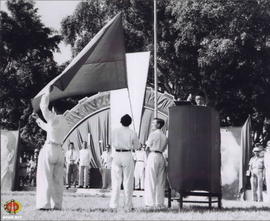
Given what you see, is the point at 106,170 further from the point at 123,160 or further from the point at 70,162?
the point at 123,160

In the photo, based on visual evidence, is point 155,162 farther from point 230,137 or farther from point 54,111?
point 230,137

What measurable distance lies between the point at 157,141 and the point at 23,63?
21262 mm

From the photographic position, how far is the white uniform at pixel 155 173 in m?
9.73

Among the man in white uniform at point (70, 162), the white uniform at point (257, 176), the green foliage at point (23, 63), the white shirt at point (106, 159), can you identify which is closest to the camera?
the white uniform at point (257, 176)

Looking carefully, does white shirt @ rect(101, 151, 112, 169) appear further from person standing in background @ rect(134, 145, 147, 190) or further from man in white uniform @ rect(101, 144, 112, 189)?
person standing in background @ rect(134, 145, 147, 190)

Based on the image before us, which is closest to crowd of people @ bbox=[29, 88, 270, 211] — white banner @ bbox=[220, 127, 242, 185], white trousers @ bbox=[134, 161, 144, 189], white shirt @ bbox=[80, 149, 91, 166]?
white banner @ bbox=[220, 127, 242, 185]

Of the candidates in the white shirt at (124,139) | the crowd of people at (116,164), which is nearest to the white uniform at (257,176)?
the crowd of people at (116,164)

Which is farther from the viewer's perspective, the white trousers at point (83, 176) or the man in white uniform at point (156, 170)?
the white trousers at point (83, 176)

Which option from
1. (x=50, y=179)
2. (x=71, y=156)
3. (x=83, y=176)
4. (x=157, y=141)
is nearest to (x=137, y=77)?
(x=71, y=156)

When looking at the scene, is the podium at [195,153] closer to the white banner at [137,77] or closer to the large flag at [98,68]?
the large flag at [98,68]

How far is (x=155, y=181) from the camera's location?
9859 mm

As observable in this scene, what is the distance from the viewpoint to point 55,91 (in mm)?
9852

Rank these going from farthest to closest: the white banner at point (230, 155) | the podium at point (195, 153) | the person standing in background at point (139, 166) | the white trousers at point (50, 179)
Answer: the person standing in background at point (139, 166), the white banner at point (230, 155), the podium at point (195, 153), the white trousers at point (50, 179)

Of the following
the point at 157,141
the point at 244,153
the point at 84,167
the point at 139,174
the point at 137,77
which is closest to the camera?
the point at 157,141
